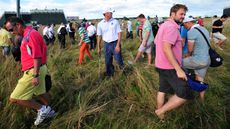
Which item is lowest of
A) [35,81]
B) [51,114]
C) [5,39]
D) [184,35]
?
[51,114]

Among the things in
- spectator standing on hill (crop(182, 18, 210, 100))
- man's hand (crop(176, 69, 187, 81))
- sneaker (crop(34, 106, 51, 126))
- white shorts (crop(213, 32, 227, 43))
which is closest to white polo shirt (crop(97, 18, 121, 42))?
spectator standing on hill (crop(182, 18, 210, 100))

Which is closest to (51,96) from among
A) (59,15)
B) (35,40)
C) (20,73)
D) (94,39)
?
(20,73)

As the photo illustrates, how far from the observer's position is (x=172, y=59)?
3.79m

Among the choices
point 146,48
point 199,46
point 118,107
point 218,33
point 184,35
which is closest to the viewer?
point 118,107

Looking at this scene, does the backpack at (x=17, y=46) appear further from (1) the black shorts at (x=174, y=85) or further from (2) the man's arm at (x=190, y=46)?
(2) the man's arm at (x=190, y=46)

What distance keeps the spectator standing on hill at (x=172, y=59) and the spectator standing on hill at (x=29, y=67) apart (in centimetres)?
169

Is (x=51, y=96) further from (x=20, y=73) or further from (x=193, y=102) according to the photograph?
(x=193, y=102)

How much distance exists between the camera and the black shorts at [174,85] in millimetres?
3863

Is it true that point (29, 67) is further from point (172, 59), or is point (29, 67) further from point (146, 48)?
point (146, 48)

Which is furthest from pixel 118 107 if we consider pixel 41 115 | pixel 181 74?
pixel 181 74

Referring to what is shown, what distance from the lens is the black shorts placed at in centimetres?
386

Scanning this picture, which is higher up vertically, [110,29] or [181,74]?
[110,29]

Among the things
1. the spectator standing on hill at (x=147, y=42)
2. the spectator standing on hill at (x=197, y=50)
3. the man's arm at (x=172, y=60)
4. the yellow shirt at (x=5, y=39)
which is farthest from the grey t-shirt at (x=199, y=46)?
the yellow shirt at (x=5, y=39)

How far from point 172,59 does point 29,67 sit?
2069 millimetres
